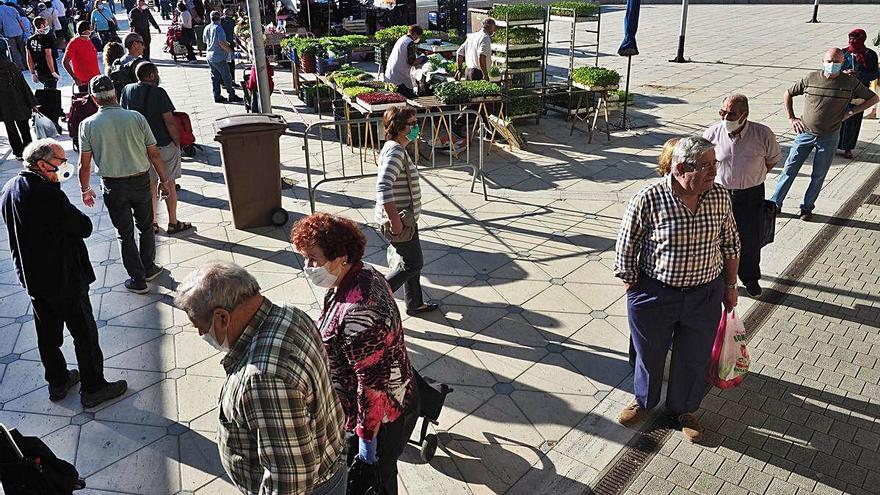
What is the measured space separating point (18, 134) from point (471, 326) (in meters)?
8.34

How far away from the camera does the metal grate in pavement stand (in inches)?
158

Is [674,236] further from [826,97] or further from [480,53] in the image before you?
[480,53]

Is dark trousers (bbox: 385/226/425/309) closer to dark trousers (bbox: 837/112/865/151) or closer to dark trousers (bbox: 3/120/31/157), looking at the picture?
dark trousers (bbox: 837/112/865/151)

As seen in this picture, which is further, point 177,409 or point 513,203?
point 513,203

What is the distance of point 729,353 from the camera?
426 cm

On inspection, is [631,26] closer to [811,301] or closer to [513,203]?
[513,203]

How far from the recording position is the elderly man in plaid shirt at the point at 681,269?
374 cm

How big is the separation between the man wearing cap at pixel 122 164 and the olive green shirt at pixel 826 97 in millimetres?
6341

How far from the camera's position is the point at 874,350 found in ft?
16.9

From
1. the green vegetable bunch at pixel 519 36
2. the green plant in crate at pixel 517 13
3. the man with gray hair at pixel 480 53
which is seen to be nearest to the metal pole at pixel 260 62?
the man with gray hair at pixel 480 53

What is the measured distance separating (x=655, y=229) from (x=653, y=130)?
26.3 feet

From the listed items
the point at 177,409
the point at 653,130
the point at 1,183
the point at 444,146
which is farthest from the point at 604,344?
the point at 1,183

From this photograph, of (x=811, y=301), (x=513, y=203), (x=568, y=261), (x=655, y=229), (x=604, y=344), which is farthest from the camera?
(x=513, y=203)

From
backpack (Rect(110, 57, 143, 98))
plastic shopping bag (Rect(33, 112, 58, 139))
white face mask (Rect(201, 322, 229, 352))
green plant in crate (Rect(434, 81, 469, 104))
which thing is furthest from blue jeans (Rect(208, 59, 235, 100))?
white face mask (Rect(201, 322, 229, 352))
